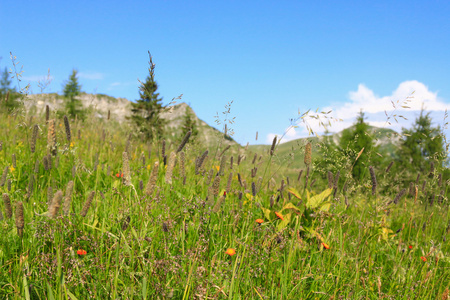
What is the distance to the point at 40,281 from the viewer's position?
201cm

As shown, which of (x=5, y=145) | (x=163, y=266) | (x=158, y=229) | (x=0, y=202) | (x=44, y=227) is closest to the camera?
(x=163, y=266)

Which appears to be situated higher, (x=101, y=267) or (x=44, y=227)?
(x=44, y=227)

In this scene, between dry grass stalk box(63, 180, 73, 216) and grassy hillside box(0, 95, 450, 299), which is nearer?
dry grass stalk box(63, 180, 73, 216)

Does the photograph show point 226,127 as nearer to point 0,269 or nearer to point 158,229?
point 158,229

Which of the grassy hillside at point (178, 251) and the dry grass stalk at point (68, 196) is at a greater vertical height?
the dry grass stalk at point (68, 196)

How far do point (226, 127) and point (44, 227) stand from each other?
6.33 feet

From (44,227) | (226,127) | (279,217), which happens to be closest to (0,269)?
(44,227)

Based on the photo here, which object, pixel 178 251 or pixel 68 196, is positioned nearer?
pixel 68 196

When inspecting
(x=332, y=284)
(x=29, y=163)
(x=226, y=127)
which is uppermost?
(x=226, y=127)

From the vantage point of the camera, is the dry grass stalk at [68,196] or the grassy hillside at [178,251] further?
the grassy hillside at [178,251]

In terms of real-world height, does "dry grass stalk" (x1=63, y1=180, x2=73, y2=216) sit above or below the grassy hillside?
above

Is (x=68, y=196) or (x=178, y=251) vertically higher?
(x=68, y=196)

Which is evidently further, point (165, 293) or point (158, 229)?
Answer: point (158, 229)

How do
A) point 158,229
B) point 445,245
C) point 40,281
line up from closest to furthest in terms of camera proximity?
1. point 40,281
2. point 158,229
3. point 445,245
